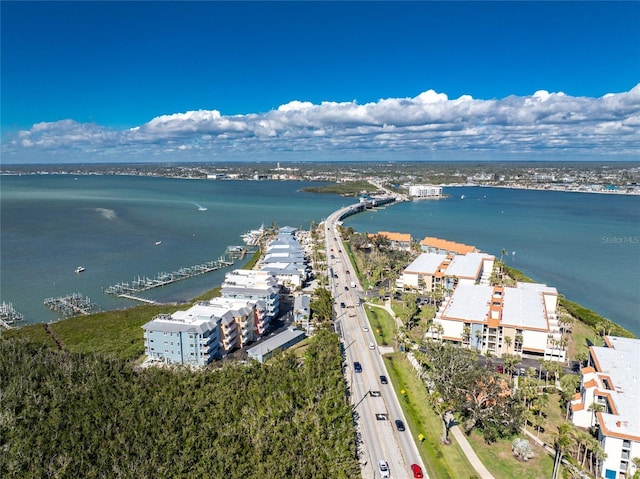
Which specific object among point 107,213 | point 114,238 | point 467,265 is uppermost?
point 107,213

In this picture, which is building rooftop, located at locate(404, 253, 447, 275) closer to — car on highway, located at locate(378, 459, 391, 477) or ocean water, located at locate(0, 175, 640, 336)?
ocean water, located at locate(0, 175, 640, 336)

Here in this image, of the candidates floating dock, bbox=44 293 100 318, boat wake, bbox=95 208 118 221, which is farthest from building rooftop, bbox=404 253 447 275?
boat wake, bbox=95 208 118 221

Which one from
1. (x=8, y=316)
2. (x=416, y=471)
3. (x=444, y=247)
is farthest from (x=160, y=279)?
(x=416, y=471)

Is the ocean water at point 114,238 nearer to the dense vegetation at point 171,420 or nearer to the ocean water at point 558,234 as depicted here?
the dense vegetation at point 171,420

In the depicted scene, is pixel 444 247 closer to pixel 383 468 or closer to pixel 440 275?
pixel 440 275

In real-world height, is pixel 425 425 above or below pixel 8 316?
below

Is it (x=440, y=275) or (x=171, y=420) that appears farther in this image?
(x=440, y=275)

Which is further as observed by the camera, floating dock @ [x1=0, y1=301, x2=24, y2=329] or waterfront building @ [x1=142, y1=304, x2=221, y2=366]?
floating dock @ [x1=0, y1=301, x2=24, y2=329]

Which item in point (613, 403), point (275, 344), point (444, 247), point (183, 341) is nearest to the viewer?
point (613, 403)
